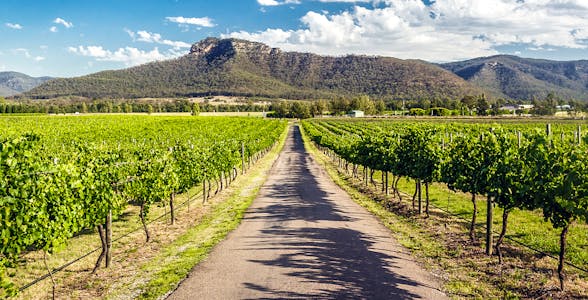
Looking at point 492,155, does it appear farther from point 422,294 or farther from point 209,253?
point 209,253

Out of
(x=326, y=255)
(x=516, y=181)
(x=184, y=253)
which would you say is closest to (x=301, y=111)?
(x=184, y=253)

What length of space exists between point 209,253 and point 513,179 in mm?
8252

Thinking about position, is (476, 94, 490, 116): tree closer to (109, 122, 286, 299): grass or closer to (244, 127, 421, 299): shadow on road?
(244, 127, 421, 299): shadow on road

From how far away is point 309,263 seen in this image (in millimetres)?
10352

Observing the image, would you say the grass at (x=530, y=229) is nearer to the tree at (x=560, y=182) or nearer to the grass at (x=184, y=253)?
the tree at (x=560, y=182)

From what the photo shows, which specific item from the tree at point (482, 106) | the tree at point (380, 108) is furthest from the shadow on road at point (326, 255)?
the tree at point (380, 108)

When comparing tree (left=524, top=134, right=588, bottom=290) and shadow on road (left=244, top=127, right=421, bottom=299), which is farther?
shadow on road (left=244, top=127, right=421, bottom=299)

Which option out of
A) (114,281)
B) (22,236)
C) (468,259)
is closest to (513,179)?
(468,259)

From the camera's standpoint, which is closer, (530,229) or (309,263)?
(309,263)

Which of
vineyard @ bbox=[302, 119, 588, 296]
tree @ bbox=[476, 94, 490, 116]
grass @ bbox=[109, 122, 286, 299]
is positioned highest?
tree @ bbox=[476, 94, 490, 116]

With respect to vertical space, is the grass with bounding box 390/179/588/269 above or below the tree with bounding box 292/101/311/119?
below

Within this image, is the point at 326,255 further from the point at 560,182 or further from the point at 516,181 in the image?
the point at 560,182

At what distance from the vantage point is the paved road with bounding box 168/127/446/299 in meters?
8.59

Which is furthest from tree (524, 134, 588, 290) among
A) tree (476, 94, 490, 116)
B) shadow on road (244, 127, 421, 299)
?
tree (476, 94, 490, 116)
